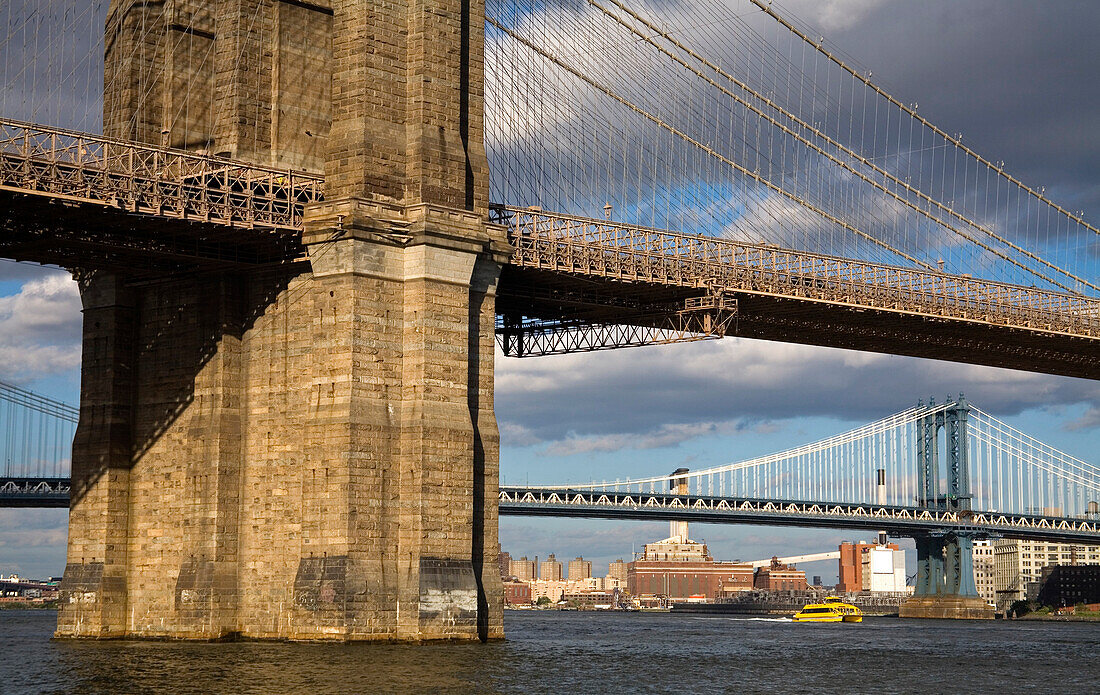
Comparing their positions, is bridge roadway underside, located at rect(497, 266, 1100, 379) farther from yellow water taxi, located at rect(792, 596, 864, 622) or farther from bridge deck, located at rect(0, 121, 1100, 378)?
yellow water taxi, located at rect(792, 596, 864, 622)

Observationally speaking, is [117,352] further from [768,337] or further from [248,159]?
[768,337]

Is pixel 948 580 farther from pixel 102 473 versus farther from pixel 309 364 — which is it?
pixel 309 364

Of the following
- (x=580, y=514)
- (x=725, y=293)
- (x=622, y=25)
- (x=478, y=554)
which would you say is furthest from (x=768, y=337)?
(x=580, y=514)

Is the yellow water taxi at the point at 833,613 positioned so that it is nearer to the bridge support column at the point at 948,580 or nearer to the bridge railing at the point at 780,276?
the bridge support column at the point at 948,580

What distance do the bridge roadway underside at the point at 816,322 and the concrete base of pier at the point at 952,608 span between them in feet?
207

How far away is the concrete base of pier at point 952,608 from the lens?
169m

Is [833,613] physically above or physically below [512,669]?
below

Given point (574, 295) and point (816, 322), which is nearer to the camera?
point (574, 295)

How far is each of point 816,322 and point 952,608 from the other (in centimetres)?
8984

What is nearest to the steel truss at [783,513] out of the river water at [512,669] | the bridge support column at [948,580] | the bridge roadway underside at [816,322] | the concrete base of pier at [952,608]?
the bridge support column at [948,580]

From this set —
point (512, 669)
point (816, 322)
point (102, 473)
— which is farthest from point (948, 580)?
point (512, 669)

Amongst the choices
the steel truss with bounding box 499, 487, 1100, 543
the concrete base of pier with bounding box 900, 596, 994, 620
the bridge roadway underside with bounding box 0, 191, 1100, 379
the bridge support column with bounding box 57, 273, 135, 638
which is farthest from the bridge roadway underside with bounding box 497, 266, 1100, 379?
the concrete base of pier with bounding box 900, 596, 994, 620

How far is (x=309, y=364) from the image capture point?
62656mm

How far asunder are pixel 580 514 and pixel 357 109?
333 feet
